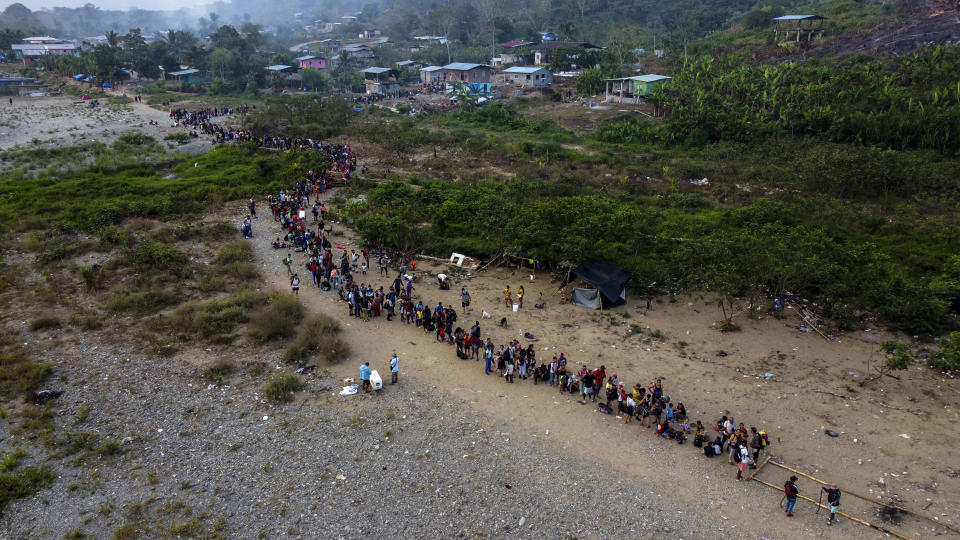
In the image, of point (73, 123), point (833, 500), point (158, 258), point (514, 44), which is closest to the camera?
point (833, 500)

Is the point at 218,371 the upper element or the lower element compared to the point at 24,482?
upper

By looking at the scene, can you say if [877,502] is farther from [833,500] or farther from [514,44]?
[514,44]

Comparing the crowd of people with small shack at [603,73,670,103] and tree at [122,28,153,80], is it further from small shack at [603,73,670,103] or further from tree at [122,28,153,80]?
tree at [122,28,153,80]

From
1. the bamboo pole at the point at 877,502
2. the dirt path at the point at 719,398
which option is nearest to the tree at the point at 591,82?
the dirt path at the point at 719,398

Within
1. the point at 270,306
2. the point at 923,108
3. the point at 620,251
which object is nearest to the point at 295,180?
the point at 270,306

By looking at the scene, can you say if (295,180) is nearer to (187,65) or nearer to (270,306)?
(270,306)

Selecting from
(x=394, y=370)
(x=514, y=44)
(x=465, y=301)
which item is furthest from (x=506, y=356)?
(x=514, y=44)
